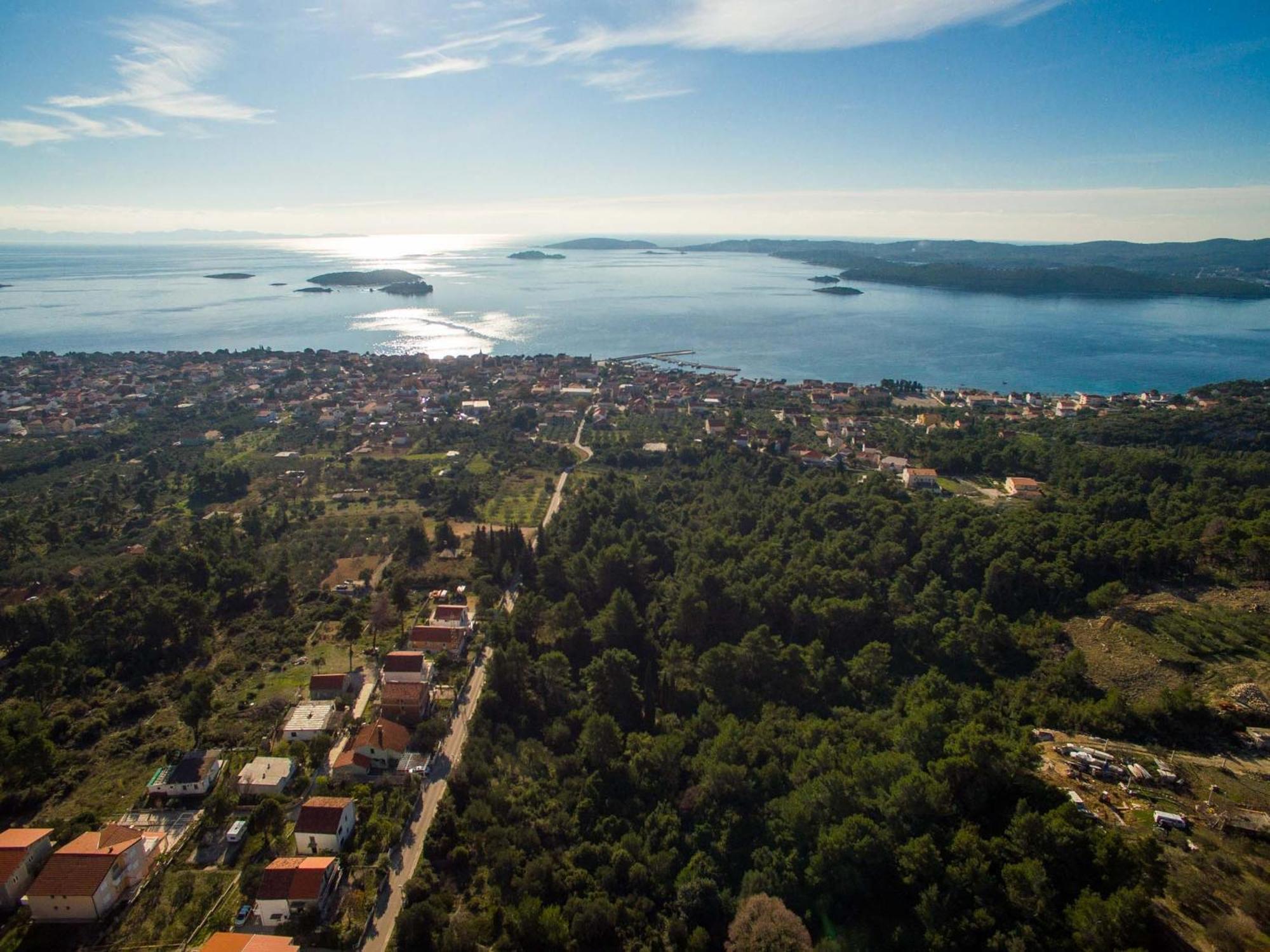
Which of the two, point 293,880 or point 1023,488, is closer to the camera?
point 293,880

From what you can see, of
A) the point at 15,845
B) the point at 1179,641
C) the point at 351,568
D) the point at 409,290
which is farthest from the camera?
the point at 409,290

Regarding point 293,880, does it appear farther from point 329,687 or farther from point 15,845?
point 329,687

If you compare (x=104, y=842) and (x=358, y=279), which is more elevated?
(x=358, y=279)

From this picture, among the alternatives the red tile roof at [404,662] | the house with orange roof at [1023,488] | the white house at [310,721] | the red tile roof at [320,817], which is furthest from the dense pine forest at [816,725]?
the white house at [310,721]

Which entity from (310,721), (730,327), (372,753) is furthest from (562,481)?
(730,327)

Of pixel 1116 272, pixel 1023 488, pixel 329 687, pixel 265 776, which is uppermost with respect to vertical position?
pixel 1116 272

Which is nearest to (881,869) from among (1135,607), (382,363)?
(1135,607)

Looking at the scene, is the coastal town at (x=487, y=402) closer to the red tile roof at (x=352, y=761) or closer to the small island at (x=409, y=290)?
the red tile roof at (x=352, y=761)
